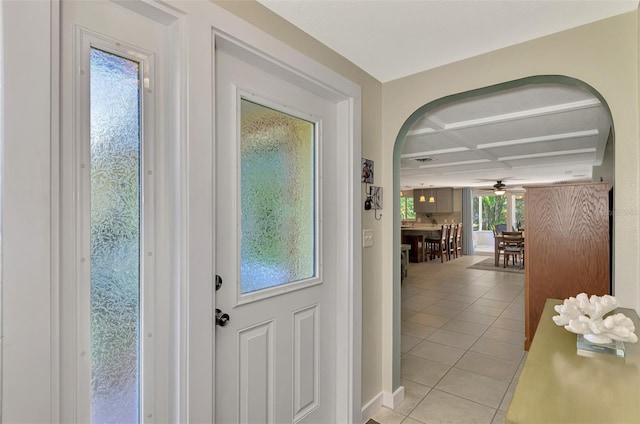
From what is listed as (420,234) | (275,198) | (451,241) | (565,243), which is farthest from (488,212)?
(275,198)

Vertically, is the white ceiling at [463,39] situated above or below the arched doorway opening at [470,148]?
above

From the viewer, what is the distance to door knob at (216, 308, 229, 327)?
1.35m

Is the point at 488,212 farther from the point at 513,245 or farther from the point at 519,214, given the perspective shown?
the point at 513,245

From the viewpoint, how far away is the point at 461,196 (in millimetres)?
10766

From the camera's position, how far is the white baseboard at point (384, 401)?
2.11 meters

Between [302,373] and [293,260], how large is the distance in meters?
0.60

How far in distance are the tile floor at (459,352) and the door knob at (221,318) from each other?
1.35m

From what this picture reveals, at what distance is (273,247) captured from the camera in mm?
1624

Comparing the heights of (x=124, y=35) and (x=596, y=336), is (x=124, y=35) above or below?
above

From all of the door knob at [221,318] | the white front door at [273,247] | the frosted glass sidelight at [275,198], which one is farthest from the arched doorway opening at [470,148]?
the door knob at [221,318]

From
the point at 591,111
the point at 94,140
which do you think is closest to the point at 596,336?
the point at 94,140

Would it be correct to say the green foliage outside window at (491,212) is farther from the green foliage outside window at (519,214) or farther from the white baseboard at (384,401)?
the white baseboard at (384,401)

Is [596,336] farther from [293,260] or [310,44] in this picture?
[310,44]

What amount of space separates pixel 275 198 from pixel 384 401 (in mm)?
1598
